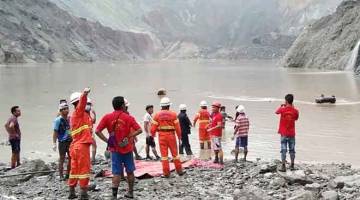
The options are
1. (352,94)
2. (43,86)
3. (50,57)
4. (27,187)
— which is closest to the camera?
(27,187)

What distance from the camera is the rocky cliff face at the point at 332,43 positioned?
263 feet

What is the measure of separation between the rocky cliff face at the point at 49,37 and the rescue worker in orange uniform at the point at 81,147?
92.6 m

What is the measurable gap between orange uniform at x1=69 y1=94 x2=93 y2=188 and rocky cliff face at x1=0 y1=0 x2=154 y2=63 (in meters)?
92.6

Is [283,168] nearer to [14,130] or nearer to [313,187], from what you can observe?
[313,187]

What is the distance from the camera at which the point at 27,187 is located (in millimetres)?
10492

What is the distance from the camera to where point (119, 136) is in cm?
927

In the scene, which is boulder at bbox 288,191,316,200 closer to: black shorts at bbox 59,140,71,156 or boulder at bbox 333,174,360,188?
boulder at bbox 333,174,360,188

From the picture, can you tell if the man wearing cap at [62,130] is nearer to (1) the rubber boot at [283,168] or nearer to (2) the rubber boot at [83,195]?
(2) the rubber boot at [83,195]

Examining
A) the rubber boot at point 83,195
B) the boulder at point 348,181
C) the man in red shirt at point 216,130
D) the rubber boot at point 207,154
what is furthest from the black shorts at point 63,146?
the boulder at point 348,181

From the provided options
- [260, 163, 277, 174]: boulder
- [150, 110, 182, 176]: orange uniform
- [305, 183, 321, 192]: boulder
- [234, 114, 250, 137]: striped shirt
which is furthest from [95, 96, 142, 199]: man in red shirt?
[234, 114, 250, 137]: striped shirt

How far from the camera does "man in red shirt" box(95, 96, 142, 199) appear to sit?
9.27m

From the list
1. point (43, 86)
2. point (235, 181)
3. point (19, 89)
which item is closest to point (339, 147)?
point (235, 181)

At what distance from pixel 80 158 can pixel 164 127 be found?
2592 mm

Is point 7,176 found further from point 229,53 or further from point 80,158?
point 229,53
